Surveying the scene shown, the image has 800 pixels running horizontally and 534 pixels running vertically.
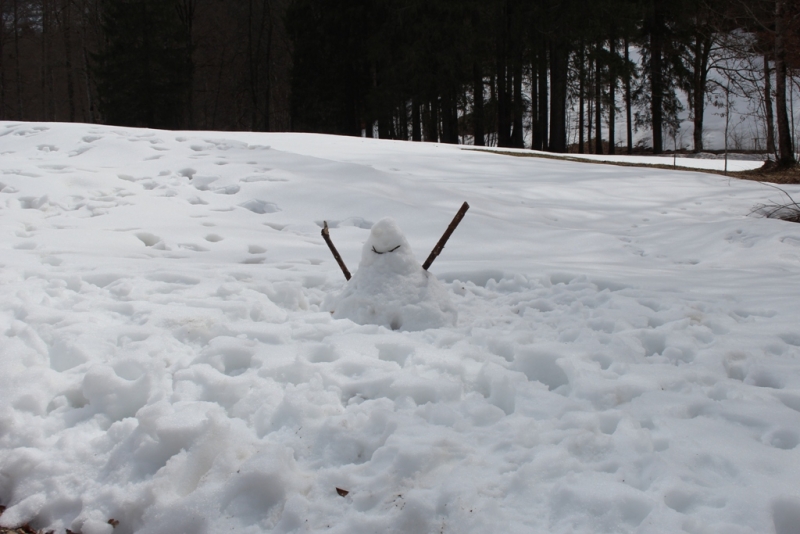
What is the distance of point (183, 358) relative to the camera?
2.71m

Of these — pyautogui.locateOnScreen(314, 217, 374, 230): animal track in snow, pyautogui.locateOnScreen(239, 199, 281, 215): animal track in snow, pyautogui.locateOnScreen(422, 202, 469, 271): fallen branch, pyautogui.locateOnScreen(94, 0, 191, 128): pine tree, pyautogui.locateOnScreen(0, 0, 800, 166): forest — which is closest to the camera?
pyautogui.locateOnScreen(422, 202, 469, 271): fallen branch

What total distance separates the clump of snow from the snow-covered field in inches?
3.9

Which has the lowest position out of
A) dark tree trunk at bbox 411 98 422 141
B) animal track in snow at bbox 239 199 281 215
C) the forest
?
animal track in snow at bbox 239 199 281 215

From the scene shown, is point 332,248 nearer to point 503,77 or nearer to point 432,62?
point 503,77

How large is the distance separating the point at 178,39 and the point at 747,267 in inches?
1034

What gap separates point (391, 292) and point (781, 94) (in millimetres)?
11980

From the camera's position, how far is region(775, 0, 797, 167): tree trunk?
11.4m

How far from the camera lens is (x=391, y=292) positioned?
3266 millimetres

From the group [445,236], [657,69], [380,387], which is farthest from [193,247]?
[657,69]

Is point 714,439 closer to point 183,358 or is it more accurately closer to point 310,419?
point 310,419

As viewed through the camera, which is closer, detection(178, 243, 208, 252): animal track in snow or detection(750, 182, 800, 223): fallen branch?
detection(178, 243, 208, 252): animal track in snow

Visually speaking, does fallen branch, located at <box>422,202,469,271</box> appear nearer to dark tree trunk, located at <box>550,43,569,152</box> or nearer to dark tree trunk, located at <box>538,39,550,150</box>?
dark tree trunk, located at <box>550,43,569,152</box>

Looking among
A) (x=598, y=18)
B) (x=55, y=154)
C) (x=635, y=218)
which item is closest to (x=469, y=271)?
(x=635, y=218)

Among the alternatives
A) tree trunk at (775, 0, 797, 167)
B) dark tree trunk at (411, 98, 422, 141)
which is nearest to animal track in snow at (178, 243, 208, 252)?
tree trunk at (775, 0, 797, 167)
